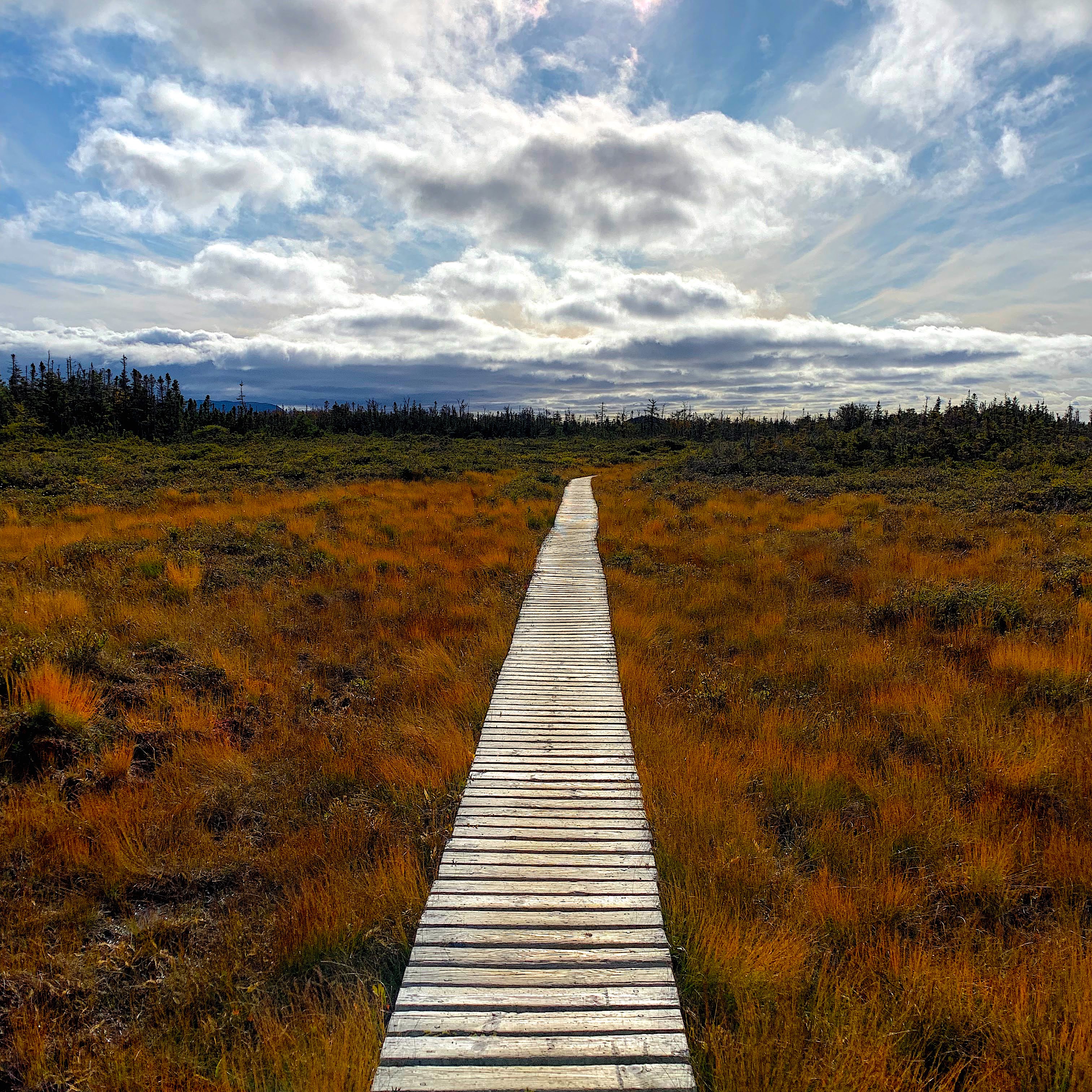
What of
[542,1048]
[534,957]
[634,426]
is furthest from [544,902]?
[634,426]

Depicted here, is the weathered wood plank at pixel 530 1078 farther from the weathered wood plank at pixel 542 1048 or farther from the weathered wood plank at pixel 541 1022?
the weathered wood plank at pixel 541 1022

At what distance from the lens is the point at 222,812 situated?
5.05 meters

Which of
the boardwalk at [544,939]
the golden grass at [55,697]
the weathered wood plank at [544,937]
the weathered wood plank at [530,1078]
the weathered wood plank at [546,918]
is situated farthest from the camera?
the golden grass at [55,697]

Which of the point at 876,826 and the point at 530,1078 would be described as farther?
the point at 876,826

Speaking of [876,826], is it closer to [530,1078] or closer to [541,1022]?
[541,1022]

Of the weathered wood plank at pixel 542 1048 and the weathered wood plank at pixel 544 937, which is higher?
the weathered wood plank at pixel 542 1048

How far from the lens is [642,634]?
29.5ft

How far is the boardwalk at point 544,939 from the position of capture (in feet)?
A: 9.37

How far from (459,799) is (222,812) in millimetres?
1956

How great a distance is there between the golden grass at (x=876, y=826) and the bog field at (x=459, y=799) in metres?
0.03

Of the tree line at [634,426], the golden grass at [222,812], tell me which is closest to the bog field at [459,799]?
the golden grass at [222,812]

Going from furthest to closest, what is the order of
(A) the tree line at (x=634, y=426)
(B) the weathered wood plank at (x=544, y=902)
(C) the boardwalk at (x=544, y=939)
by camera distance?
(A) the tree line at (x=634, y=426), (B) the weathered wood plank at (x=544, y=902), (C) the boardwalk at (x=544, y=939)

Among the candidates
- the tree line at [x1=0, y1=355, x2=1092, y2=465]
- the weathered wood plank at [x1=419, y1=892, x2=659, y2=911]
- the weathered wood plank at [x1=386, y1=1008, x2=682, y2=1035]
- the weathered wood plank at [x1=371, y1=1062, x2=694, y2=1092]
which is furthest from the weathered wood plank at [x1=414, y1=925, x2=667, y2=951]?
the tree line at [x1=0, y1=355, x2=1092, y2=465]

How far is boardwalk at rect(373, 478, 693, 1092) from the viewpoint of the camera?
2.86 meters
